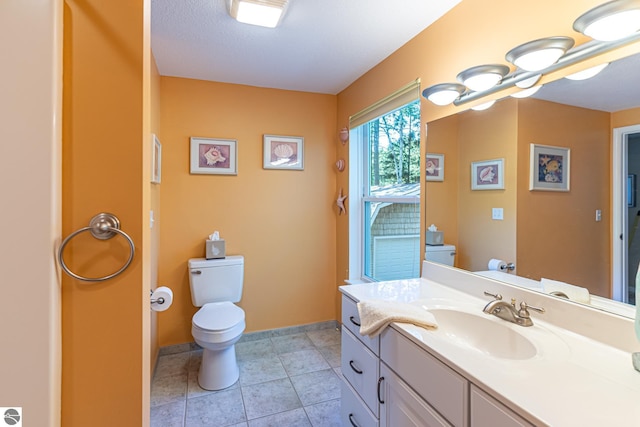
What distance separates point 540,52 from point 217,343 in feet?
7.38

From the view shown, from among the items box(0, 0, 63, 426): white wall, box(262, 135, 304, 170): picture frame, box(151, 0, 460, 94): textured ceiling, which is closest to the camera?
box(0, 0, 63, 426): white wall

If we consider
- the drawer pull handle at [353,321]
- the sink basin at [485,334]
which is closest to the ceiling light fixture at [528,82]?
the sink basin at [485,334]

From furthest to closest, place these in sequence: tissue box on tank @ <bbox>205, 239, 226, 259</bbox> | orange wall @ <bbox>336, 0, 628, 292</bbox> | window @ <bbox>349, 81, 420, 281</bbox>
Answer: tissue box on tank @ <bbox>205, 239, 226, 259</bbox> < window @ <bbox>349, 81, 420, 281</bbox> < orange wall @ <bbox>336, 0, 628, 292</bbox>

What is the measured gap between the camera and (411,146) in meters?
2.14

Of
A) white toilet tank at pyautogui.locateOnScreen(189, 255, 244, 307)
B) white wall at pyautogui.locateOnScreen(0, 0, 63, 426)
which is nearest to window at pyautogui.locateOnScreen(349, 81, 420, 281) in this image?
white toilet tank at pyautogui.locateOnScreen(189, 255, 244, 307)

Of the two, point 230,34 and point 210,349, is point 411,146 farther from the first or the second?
point 210,349

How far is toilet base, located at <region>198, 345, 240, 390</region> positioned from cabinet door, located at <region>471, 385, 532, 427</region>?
173 centimetres

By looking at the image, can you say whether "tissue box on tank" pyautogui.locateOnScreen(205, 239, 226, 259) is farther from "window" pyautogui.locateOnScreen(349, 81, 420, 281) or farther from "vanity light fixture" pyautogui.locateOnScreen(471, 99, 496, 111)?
"vanity light fixture" pyautogui.locateOnScreen(471, 99, 496, 111)

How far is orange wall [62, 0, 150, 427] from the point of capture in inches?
28.6

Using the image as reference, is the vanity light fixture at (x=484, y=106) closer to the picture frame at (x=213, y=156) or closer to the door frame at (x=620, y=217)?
the door frame at (x=620, y=217)

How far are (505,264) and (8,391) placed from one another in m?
1.71

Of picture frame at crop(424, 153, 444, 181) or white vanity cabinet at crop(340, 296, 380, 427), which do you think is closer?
white vanity cabinet at crop(340, 296, 380, 427)

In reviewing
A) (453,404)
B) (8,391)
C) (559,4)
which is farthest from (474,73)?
(8,391)

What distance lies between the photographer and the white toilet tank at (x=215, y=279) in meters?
2.37
